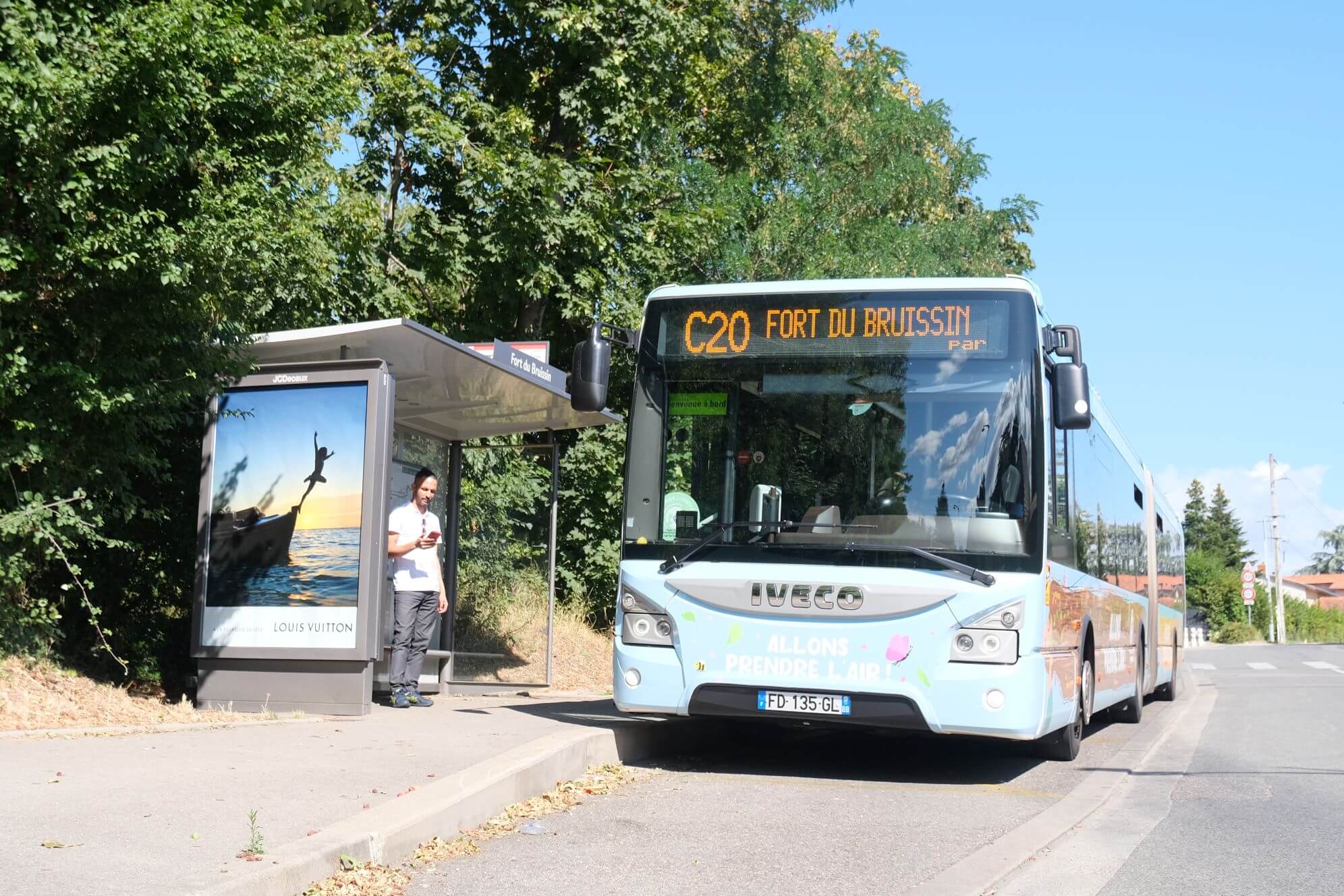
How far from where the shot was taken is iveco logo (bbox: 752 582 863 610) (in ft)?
29.8

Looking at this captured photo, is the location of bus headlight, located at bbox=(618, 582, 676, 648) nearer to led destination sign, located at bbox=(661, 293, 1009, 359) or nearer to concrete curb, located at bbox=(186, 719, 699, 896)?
concrete curb, located at bbox=(186, 719, 699, 896)

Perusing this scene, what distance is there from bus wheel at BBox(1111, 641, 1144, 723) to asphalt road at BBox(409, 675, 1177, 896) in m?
4.43

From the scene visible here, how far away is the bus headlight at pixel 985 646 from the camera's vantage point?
8.81 m

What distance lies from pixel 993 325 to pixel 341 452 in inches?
195

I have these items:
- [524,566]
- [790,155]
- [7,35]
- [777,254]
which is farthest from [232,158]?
[790,155]

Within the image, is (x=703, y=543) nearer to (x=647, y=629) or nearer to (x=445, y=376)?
(x=647, y=629)

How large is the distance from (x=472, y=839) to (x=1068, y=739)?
5641 mm

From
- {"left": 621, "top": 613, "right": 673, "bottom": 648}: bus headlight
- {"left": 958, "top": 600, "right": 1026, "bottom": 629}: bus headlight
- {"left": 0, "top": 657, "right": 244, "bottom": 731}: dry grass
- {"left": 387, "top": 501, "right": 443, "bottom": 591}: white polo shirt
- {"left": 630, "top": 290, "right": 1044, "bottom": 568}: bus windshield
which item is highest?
{"left": 630, "top": 290, "right": 1044, "bottom": 568}: bus windshield

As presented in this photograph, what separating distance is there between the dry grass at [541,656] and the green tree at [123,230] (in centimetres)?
642

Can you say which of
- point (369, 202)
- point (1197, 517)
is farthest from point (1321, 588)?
point (369, 202)

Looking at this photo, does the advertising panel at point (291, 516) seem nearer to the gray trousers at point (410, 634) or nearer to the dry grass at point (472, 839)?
the gray trousers at point (410, 634)

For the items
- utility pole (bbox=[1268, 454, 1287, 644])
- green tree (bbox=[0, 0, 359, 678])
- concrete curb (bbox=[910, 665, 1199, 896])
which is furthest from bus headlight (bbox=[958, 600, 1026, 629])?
utility pole (bbox=[1268, 454, 1287, 644])

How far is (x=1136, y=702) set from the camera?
16.2m

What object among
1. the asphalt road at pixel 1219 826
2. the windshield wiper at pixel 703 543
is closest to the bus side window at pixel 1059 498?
the asphalt road at pixel 1219 826
